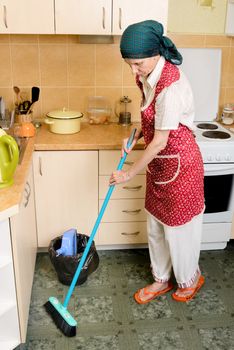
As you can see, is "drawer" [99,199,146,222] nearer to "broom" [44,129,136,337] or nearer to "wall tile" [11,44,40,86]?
"broom" [44,129,136,337]

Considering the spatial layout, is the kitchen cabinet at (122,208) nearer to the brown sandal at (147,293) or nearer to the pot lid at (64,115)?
the pot lid at (64,115)

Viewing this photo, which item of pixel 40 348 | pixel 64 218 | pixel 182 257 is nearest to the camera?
pixel 40 348

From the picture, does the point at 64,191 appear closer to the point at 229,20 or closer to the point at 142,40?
the point at 142,40

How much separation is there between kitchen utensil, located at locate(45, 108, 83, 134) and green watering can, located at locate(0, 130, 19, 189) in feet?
2.58

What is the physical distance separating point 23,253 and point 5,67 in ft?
4.21

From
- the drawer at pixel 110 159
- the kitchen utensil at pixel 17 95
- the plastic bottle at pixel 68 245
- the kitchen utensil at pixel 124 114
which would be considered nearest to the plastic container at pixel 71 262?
the plastic bottle at pixel 68 245

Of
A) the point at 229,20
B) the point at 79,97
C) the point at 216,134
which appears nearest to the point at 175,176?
the point at 216,134

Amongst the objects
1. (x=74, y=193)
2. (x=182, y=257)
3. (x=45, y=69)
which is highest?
(x=45, y=69)

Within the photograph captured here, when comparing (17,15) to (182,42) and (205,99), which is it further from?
(205,99)

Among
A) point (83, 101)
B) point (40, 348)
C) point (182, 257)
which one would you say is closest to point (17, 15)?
point (83, 101)

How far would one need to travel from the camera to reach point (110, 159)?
2375 mm

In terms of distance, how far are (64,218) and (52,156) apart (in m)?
0.42

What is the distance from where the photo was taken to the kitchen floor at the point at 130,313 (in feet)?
6.47

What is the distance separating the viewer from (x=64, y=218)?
2516 mm
